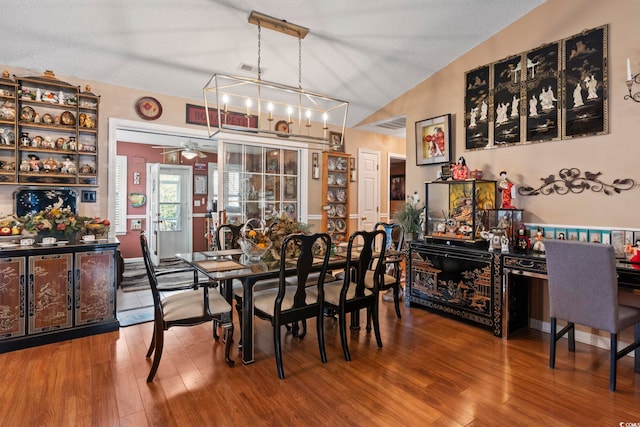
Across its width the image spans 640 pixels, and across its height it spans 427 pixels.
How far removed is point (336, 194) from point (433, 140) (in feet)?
6.44

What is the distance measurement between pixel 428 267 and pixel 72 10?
4232 millimetres

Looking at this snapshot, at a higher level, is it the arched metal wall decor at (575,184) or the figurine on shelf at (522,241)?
the arched metal wall decor at (575,184)

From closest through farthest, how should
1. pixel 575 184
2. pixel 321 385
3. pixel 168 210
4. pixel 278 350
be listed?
pixel 321 385
pixel 278 350
pixel 575 184
pixel 168 210

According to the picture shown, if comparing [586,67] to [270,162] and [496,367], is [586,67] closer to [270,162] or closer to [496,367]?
[496,367]

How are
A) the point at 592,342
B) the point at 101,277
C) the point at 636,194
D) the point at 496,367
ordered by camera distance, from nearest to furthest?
the point at 496,367 → the point at 636,194 → the point at 592,342 → the point at 101,277

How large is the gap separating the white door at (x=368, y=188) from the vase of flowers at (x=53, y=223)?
420cm

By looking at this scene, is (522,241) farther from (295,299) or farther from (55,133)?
(55,133)

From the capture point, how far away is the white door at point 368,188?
6188 millimetres

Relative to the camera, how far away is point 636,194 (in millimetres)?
2877

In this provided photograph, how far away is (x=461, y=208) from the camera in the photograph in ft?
12.9

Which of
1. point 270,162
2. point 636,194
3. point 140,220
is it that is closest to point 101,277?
point 270,162

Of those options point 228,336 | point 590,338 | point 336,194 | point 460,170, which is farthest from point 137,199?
point 590,338

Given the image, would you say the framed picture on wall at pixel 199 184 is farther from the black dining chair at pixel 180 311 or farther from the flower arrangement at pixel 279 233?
the black dining chair at pixel 180 311

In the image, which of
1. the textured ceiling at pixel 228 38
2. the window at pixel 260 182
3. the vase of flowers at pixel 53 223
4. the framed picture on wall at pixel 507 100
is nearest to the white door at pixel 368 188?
the window at pixel 260 182
